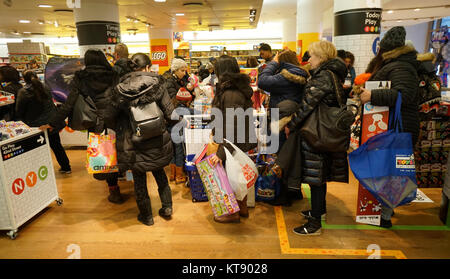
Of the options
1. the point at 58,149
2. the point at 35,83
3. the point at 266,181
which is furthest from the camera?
the point at 58,149

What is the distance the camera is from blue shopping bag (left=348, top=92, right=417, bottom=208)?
235 centimetres

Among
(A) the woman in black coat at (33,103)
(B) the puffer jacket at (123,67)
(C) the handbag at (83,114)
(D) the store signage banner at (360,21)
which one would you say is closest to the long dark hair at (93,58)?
(B) the puffer jacket at (123,67)

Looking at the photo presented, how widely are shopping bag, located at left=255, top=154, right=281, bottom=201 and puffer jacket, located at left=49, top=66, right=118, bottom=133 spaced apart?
173 centimetres

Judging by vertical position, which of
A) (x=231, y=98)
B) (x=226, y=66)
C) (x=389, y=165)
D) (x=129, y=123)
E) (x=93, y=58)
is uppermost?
(x=93, y=58)

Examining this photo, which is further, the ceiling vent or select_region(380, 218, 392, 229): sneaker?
the ceiling vent

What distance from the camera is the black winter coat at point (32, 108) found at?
370 centimetres

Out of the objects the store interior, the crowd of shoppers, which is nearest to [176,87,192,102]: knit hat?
the crowd of shoppers

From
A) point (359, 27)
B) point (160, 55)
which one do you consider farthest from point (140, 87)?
point (160, 55)

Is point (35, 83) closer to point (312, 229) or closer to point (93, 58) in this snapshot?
point (93, 58)

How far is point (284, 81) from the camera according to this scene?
9.33 ft

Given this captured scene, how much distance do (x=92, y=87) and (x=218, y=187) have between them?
1.68m

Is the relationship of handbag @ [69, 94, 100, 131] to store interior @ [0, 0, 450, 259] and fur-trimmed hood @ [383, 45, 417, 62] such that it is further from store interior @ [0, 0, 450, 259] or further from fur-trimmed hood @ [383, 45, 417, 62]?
fur-trimmed hood @ [383, 45, 417, 62]

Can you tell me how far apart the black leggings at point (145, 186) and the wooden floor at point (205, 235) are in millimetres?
250

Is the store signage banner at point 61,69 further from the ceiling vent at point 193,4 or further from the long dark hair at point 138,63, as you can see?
the ceiling vent at point 193,4
